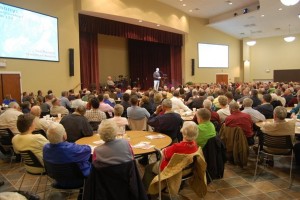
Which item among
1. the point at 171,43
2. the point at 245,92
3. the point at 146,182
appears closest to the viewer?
the point at 146,182

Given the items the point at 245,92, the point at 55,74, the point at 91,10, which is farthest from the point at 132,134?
the point at 91,10

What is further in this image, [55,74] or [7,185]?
[55,74]

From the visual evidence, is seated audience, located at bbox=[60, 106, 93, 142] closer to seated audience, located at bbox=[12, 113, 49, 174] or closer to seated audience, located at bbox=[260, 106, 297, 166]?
seated audience, located at bbox=[12, 113, 49, 174]

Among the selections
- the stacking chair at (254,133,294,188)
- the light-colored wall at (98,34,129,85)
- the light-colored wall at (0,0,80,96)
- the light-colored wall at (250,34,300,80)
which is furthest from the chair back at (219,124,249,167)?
the light-colored wall at (250,34,300,80)

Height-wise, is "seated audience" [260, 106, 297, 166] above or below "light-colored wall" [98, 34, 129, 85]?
below

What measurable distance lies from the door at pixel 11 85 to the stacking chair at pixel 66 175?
6933 millimetres

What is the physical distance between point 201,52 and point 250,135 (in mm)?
15028

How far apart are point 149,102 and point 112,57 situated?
1125 cm

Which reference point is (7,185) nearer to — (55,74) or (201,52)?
(55,74)

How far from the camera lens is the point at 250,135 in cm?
458

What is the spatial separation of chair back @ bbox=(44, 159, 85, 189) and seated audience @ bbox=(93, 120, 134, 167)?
0.34 meters

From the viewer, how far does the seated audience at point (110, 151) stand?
2.55 meters

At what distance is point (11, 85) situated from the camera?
8.92 m

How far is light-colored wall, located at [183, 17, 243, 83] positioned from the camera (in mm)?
18047
